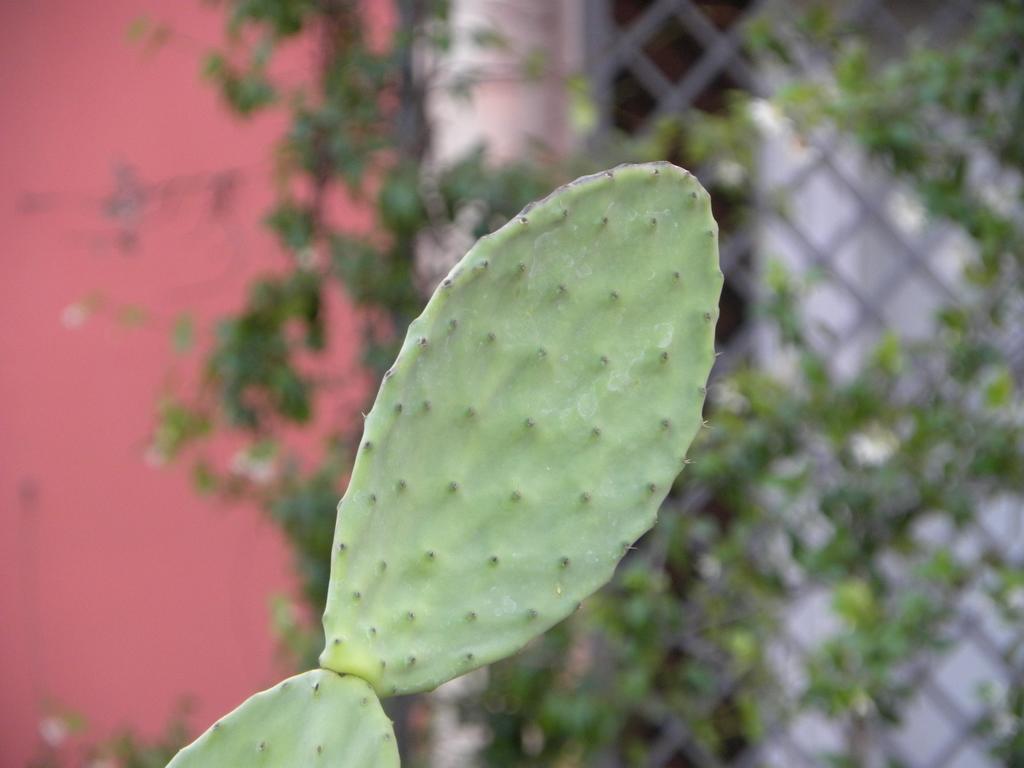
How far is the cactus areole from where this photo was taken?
0.99 metres

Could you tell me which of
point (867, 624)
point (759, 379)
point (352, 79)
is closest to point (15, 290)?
point (352, 79)

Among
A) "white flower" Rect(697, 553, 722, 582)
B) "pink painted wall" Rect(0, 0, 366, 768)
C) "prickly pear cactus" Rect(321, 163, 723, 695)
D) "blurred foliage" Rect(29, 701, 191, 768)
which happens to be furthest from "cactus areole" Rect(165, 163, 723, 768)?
"pink painted wall" Rect(0, 0, 366, 768)

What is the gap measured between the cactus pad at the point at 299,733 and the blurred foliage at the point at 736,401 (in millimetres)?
1230

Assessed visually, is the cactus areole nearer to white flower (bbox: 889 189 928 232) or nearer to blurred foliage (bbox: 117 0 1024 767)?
blurred foliage (bbox: 117 0 1024 767)

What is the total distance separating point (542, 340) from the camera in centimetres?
103

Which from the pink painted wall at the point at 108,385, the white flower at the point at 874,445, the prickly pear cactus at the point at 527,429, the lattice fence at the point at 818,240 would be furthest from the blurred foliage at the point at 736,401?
the prickly pear cactus at the point at 527,429

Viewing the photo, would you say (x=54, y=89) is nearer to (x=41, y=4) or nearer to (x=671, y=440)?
(x=41, y=4)

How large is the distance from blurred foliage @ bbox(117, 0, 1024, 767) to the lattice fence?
0.77 feet

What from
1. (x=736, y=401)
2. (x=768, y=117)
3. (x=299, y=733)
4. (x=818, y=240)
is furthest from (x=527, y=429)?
(x=818, y=240)

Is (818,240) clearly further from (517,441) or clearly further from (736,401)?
(517,441)

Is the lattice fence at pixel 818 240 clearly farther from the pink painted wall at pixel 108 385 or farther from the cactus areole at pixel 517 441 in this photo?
the cactus areole at pixel 517 441

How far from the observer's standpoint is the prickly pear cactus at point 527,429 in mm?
998

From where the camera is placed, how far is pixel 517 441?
1.05 meters

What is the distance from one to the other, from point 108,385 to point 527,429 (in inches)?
90.7
